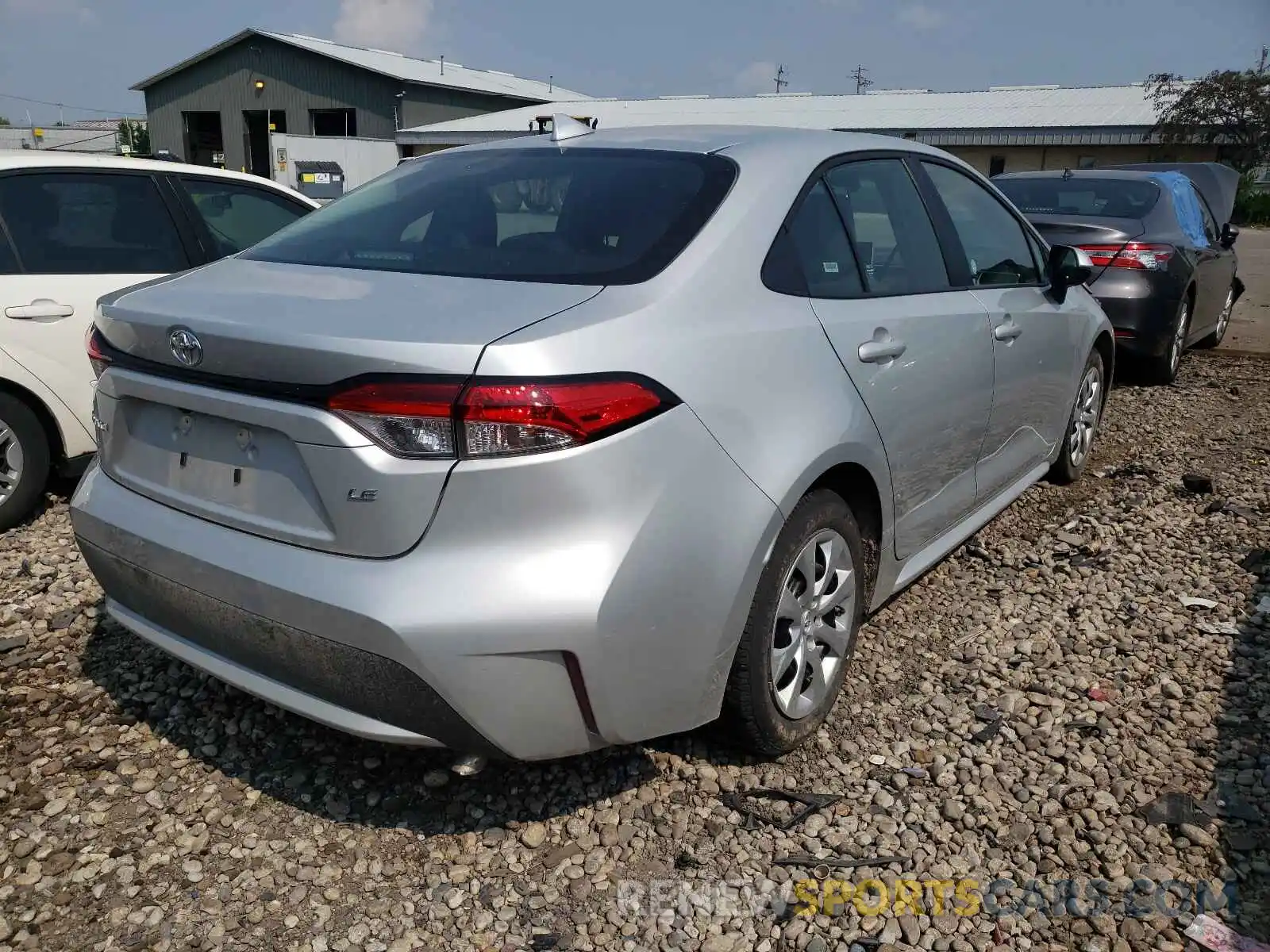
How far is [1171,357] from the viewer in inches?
306

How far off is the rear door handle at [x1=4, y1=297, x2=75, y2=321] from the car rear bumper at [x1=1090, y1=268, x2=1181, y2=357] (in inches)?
248

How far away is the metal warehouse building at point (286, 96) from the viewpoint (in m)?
38.7

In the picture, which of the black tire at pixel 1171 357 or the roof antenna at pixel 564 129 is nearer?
the roof antenna at pixel 564 129

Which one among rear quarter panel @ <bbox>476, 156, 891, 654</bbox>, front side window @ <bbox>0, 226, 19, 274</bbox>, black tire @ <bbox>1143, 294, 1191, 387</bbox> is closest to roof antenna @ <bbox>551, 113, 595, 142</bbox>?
rear quarter panel @ <bbox>476, 156, 891, 654</bbox>

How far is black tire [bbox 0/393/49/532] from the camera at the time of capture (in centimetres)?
442

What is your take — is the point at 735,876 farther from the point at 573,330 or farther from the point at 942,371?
the point at 942,371

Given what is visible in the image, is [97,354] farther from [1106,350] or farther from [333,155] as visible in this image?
[333,155]

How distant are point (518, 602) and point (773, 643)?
891mm

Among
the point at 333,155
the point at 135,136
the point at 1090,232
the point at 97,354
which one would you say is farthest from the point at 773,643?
the point at 135,136

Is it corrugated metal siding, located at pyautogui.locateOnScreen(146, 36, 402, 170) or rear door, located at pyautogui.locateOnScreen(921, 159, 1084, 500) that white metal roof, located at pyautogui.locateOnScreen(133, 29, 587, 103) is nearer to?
corrugated metal siding, located at pyautogui.locateOnScreen(146, 36, 402, 170)

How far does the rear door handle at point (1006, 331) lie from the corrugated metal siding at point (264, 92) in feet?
125

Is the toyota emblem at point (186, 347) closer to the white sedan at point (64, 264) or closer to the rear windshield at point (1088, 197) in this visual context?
the white sedan at point (64, 264)

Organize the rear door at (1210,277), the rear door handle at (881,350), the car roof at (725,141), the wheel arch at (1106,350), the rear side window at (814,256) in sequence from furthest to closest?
the rear door at (1210,277) < the wheel arch at (1106,350) < the car roof at (725,141) < the rear door handle at (881,350) < the rear side window at (814,256)

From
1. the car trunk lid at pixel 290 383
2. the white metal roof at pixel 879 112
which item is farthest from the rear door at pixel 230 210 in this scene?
the white metal roof at pixel 879 112
